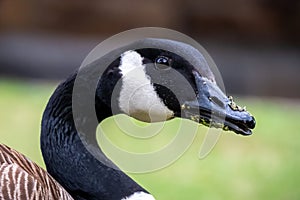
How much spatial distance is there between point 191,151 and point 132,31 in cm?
224

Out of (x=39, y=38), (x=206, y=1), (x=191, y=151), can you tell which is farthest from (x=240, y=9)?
(x=191, y=151)

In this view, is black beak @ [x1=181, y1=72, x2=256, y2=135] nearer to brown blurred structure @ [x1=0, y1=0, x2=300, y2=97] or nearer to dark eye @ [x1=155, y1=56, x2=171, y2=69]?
dark eye @ [x1=155, y1=56, x2=171, y2=69]

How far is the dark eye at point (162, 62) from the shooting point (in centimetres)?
269

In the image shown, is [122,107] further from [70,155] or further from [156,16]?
[156,16]

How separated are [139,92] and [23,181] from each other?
1.66 feet

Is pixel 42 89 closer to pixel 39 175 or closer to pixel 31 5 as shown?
pixel 31 5

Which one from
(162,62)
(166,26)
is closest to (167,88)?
(162,62)

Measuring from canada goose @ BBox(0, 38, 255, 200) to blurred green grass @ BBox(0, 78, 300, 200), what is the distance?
202 cm

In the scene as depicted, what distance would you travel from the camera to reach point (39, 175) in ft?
8.65

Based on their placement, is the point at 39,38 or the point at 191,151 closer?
the point at 191,151

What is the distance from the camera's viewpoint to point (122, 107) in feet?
9.18

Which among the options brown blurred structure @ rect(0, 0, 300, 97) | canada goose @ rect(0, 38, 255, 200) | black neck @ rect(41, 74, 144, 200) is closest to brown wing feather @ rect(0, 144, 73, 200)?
canada goose @ rect(0, 38, 255, 200)

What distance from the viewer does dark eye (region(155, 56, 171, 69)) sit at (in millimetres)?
2688

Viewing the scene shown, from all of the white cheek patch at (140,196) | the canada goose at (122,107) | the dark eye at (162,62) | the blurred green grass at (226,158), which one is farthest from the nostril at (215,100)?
the blurred green grass at (226,158)
